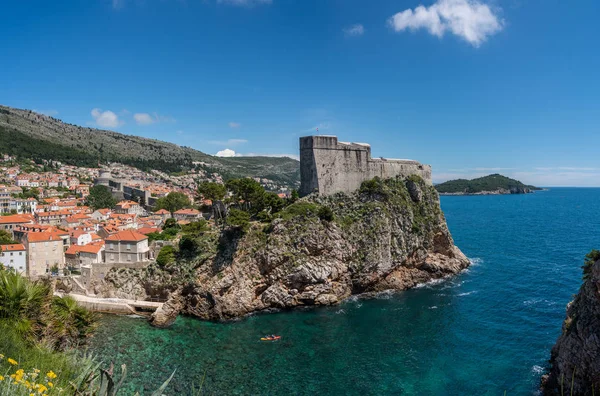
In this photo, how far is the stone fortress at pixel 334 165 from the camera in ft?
121

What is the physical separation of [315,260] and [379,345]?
9857mm

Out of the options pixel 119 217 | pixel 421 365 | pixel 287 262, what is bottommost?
pixel 421 365

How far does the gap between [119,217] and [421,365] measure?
42.9 m

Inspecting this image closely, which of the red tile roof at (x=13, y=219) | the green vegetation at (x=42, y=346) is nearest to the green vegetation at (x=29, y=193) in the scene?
the red tile roof at (x=13, y=219)

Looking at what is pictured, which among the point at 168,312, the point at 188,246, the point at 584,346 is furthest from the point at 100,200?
the point at 584,346

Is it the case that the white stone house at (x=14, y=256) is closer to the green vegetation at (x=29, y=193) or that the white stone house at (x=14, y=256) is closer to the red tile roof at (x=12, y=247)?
the red tile roof at (x=12, y=247)

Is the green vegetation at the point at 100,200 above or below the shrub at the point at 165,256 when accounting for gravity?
above

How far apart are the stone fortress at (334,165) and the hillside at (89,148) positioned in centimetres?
8813

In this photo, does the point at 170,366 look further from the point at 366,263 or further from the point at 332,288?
the point at 366,263

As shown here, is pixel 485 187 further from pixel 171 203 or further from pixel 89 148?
pixel 89 148

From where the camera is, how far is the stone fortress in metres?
37.0

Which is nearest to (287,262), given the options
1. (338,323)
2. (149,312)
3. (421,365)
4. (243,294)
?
(243,294)

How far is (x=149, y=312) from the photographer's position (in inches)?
1121

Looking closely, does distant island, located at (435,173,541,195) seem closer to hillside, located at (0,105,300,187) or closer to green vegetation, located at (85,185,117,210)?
hillside, located at (0,105,300,187)
